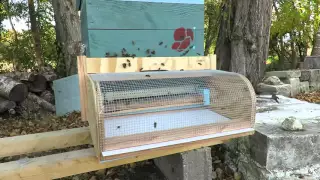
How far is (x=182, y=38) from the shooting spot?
5.53ft

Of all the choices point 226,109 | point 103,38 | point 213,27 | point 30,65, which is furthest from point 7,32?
point 226,109

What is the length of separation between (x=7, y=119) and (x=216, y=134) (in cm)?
355

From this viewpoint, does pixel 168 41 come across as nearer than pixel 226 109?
No

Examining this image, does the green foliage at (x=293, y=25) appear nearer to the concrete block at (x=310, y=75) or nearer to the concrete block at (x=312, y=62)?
the concrete block at (x=312, y=62)

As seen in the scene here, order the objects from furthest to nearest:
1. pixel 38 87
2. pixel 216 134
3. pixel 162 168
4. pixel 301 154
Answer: pixel 38 87 → pixel 162 168 → pixel 301 154 → pixel 216 134

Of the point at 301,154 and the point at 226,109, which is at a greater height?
the point at 226,109

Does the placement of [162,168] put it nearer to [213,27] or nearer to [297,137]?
[297,137]

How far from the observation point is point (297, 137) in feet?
5.25

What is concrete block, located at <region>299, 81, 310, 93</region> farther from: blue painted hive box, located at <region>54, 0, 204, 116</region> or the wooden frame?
the wooden frame

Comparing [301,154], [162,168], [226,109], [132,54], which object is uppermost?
[132,54]

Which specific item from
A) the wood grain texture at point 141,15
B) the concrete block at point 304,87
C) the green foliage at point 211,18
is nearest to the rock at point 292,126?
the wood grain texture at point 141,15

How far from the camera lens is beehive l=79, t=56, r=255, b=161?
1140 millimetres

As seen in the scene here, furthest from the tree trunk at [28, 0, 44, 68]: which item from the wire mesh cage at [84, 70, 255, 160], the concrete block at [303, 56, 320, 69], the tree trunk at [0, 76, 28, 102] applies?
the concrete block at [303, 56, 320, 69]

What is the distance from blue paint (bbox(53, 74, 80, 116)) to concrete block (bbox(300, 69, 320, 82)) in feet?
11.2
